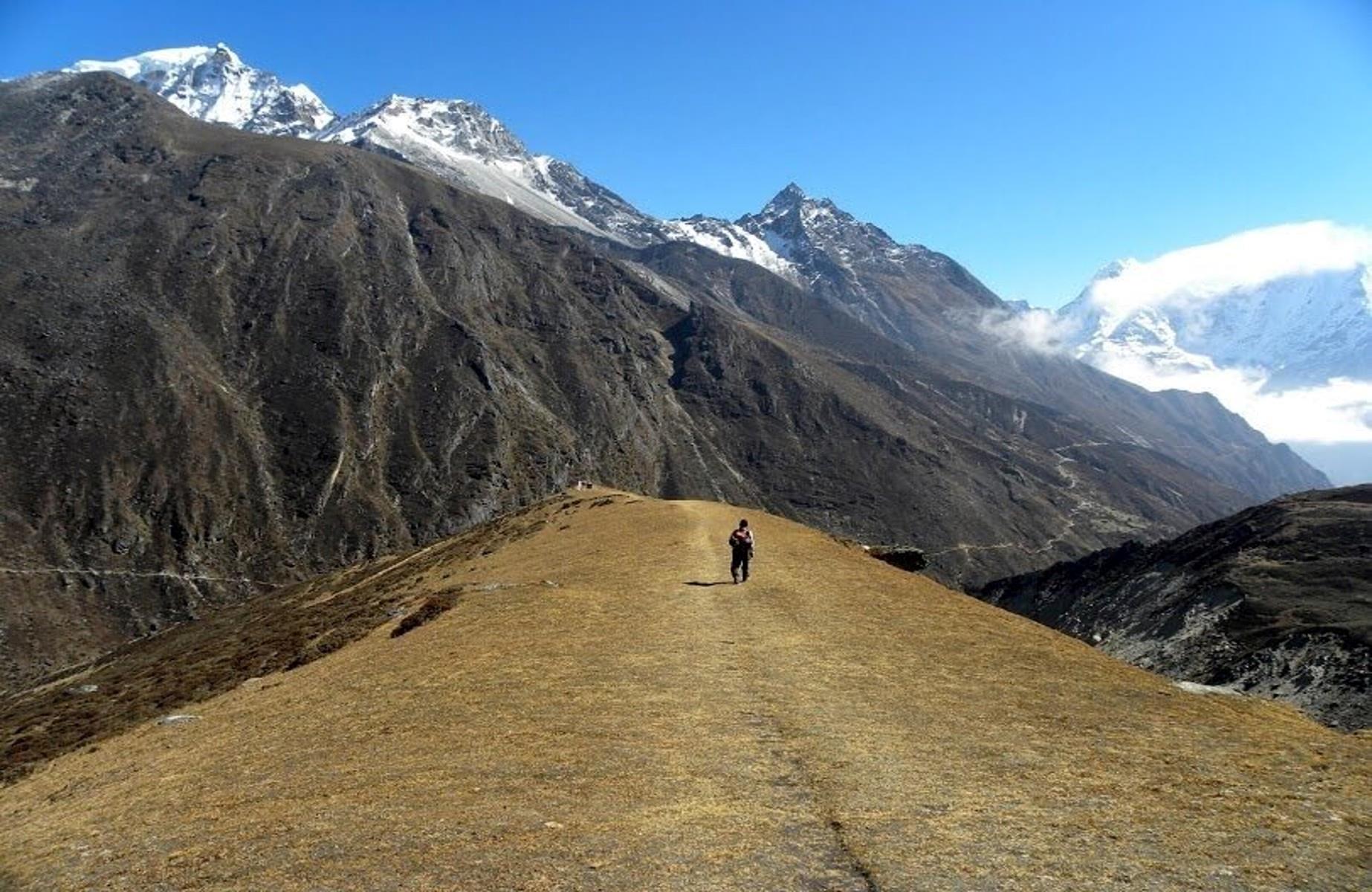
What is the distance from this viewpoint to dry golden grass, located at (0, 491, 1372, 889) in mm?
12289

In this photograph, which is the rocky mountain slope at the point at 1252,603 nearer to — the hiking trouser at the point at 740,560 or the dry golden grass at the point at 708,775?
the hiking trouser at the point at 740,560

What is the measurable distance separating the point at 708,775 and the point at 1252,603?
336 ft

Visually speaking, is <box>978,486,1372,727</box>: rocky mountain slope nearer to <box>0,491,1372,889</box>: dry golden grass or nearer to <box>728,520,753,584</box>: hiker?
<box>728,520,753,584</box>: hiker

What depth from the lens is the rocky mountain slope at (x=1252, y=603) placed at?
7506 centimetres

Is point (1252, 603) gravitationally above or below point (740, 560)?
below

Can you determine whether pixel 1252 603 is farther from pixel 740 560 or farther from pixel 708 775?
pixel 708 775

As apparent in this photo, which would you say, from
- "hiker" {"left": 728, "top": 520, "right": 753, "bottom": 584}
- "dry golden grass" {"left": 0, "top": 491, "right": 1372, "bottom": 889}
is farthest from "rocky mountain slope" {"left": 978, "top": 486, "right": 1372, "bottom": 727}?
"dry golden grass" {"left": 0, "top": 491, "right": 1372, "bottom": 889}

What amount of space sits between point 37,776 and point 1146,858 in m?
27.0

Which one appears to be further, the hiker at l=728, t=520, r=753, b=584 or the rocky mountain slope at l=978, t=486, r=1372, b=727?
the rocky mountain slope at l=978, t=486, r=1372, b=727

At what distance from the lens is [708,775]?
15156 millimetres

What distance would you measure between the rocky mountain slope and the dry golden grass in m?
53.9

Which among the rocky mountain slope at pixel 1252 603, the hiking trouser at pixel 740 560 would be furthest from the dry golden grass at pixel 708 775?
the rocky mountain slope at pixel 1252 603

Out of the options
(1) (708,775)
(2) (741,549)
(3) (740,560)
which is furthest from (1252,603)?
(1) (708,775)

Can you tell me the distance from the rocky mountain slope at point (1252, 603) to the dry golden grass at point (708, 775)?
53.9 meters
